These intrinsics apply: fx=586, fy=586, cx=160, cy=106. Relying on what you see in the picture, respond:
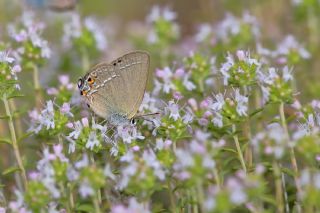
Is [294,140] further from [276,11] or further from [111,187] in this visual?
[276,11]

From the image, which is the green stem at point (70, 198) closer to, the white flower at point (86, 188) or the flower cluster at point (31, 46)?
the white flower at point (86, 188)

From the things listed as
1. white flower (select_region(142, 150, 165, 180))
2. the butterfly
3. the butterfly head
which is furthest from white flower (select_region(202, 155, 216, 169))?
the butterfly head

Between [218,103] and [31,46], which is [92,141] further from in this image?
[31,46]

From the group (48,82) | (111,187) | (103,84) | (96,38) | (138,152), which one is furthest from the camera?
(48,82)

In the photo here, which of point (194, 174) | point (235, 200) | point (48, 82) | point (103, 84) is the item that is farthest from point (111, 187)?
point (48, 82)

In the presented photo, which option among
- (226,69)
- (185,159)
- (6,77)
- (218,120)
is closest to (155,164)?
(185,159)

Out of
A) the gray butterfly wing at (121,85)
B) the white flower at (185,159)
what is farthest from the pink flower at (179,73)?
the white flower at (185,159)
